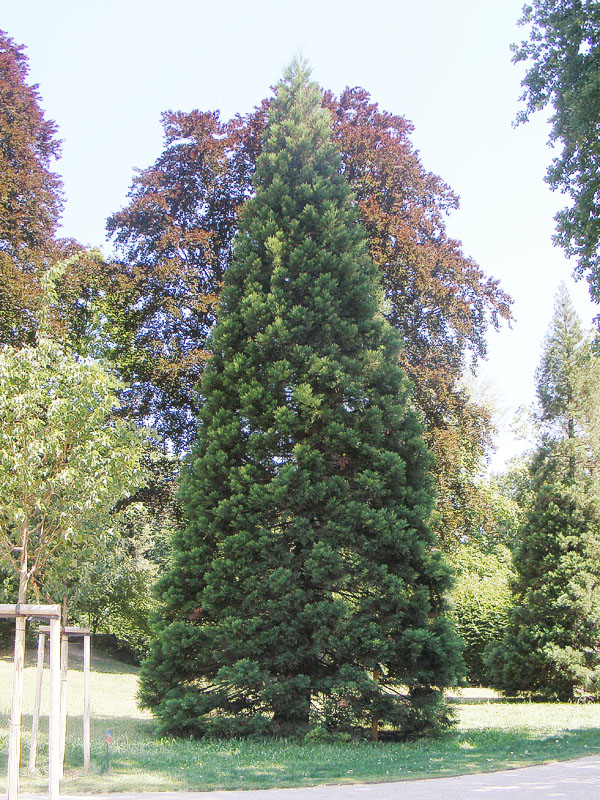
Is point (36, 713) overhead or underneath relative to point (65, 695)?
Result: underneath

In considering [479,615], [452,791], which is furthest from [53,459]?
[479,615]

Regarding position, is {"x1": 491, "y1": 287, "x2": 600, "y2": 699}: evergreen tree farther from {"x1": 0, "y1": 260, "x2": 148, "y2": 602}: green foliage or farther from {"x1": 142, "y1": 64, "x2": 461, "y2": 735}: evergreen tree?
{"x1": 0, "y1": 260, "x2": 148, "y2": 602}: green foliage

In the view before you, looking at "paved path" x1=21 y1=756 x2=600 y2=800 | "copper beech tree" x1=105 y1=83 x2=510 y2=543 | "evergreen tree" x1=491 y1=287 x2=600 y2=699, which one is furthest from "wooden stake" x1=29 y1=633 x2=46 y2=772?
"evergreen tree" x1=491 y1=287 x2=600 y2=699

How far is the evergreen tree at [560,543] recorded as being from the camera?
20391 millimetres

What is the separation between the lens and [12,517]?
30.1 ft

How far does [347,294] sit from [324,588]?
5.36 meters

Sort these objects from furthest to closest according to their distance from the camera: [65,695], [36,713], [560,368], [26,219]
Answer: [560,368], [26,219], [65,695], [36,713]

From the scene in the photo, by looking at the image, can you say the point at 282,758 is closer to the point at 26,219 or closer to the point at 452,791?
the point at 452,791

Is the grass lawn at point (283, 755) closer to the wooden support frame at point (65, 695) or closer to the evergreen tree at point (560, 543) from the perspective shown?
the wooden support frame at point (65, 695)

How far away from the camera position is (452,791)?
25.4 ft

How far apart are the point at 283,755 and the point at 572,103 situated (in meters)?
10.8

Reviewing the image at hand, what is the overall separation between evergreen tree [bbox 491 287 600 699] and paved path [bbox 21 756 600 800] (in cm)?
1218

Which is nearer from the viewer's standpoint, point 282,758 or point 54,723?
point 54,723

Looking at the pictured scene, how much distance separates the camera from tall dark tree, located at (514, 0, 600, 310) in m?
12.0
